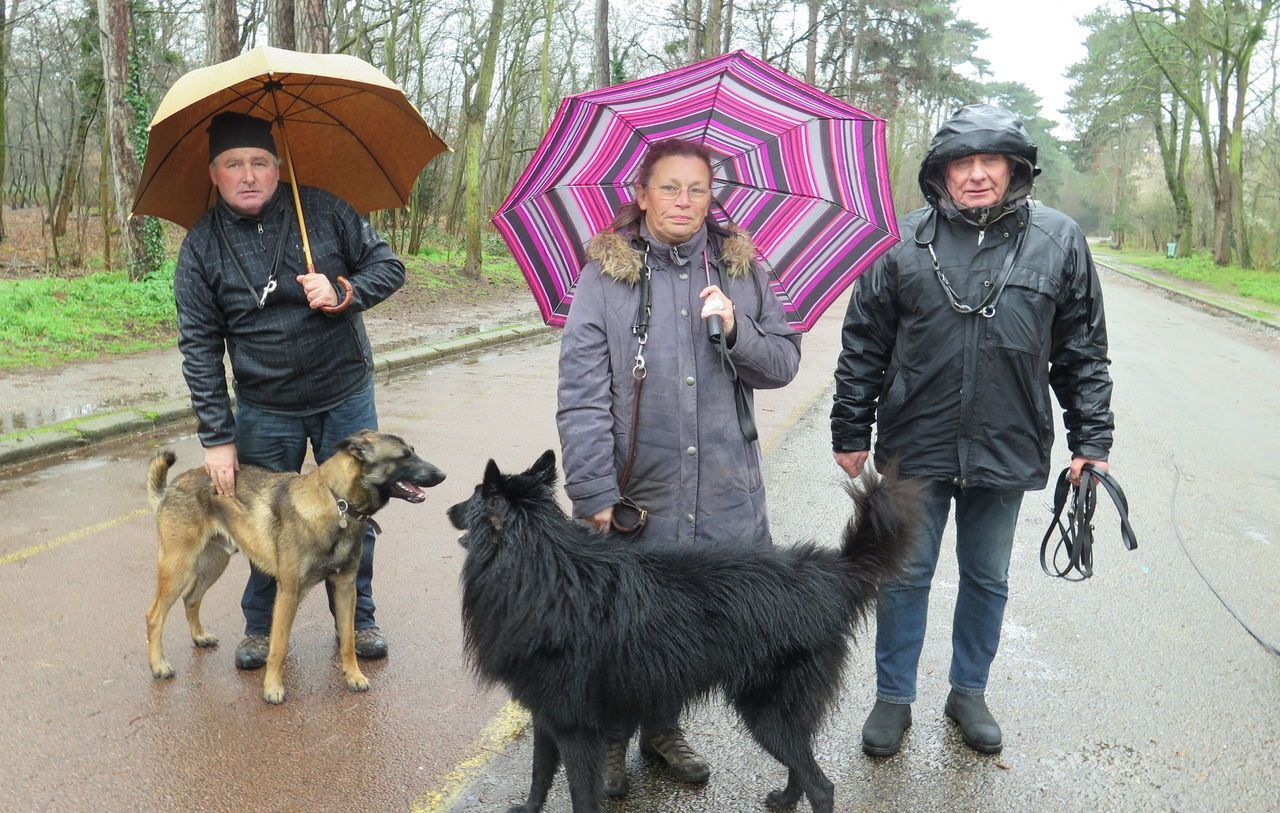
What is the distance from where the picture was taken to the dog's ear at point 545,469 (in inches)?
107

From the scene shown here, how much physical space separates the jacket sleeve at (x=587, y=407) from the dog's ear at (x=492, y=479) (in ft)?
1.22

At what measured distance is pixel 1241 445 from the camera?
9156 mm

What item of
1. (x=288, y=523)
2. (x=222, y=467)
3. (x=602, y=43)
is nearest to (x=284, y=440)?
(x=222, y=467)

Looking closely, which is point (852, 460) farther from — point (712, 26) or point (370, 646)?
point (712, 26)

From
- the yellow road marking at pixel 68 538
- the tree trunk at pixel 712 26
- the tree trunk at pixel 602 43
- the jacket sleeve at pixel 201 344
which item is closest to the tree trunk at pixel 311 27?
the tree trunk at pixel 602 43

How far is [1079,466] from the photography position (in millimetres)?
3566

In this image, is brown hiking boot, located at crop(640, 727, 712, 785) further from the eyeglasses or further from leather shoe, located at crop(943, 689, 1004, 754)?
the eyeglasses

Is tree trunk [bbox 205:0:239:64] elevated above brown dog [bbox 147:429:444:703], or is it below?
above

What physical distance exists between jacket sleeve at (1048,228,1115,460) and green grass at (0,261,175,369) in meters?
10.7

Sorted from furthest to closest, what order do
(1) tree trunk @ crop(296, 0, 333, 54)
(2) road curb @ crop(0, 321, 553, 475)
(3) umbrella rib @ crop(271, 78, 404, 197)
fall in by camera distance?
(1) tree trunk @ crop(296, 0, 333, 54) < (2) road curb @ crop(0, 321, 553, 475) < (3) umbrella rib @ crop(271, 78, 404, 197)

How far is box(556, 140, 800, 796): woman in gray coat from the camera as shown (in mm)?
3025

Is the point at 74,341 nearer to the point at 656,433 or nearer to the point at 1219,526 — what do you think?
the point at 656,433

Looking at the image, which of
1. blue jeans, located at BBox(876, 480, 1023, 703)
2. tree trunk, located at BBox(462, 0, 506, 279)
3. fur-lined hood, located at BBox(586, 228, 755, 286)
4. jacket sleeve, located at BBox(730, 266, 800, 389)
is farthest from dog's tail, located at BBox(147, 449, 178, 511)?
tree trunk, located at BBox(462, 0, 506, 279)

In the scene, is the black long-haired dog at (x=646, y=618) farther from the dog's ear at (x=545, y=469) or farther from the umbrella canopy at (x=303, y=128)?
the umbrella canopy at (x=303, y=128)
